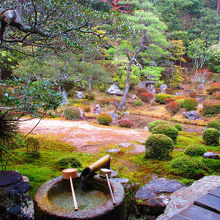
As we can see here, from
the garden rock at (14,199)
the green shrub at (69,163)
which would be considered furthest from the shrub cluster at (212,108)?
the garden rock at (14,199)

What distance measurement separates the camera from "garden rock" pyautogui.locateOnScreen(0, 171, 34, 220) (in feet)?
6.42

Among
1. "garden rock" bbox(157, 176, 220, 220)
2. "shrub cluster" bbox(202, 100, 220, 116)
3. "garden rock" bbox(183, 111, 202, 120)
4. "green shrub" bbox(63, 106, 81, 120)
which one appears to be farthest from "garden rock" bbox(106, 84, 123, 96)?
"garden rock" bbox(157, 176, 220, 220)

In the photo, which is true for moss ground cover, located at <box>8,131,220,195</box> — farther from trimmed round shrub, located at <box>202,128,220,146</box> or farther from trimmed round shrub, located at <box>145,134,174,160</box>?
trimmed round shrub, located at <box>202,128,220,146</box>

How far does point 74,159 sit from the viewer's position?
3973mm

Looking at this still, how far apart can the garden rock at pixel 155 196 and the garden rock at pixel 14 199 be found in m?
1.32

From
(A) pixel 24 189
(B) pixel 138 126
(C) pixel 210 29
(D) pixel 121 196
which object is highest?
(C) pixel 210 29

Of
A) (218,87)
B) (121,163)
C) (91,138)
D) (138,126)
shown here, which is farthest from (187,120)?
(121,163)

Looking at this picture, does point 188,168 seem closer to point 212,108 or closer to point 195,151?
point 195,151

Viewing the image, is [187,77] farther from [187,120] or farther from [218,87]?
[187,120]

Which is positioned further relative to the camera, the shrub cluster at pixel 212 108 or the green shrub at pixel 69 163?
the shrub cluster at pixel 212 108

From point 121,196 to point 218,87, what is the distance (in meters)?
18.6

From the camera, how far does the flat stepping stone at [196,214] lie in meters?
1.50

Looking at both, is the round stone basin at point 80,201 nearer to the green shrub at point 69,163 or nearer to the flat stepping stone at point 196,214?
the flat stepping stone at point 196,214

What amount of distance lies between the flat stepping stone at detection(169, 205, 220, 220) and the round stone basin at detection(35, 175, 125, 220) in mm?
466
